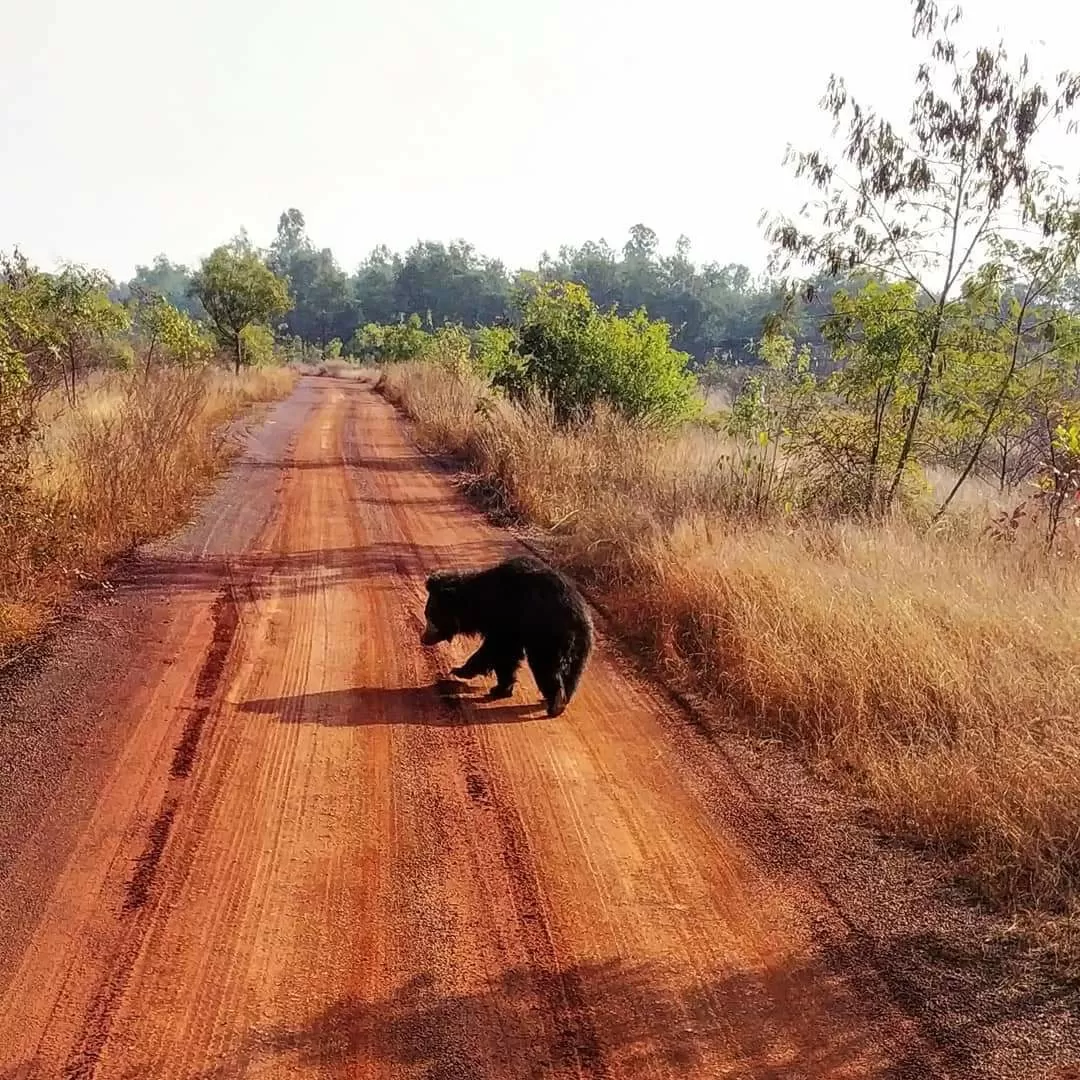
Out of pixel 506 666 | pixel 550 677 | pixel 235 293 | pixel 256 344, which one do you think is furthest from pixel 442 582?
pixel 256 344

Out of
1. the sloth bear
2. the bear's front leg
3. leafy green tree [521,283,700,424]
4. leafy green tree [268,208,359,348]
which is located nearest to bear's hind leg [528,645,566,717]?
the sloth bear

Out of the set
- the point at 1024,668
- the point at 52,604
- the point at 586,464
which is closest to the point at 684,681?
the point at 1024,668

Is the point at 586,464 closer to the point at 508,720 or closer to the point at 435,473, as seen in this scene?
the point at 435,473

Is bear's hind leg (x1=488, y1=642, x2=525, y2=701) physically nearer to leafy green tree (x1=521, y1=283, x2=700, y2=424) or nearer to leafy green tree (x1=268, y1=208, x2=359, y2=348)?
leafy green tree (x1=521, y1=283, x2=700, y2=424)

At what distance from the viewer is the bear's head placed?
6352mm

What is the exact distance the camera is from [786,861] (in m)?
4.12

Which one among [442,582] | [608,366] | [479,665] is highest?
[608,366]

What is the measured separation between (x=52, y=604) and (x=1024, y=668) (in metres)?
7.14

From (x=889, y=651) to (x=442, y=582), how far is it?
3056 millimetres

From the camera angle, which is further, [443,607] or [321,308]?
[321,308]

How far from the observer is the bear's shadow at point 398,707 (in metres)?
5.53

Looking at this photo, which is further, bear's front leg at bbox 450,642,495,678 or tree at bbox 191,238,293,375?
tree at bbox 191,238,293,375

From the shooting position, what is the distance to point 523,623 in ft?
19.2

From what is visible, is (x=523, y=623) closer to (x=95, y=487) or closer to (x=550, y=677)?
(x=550, y=677)
